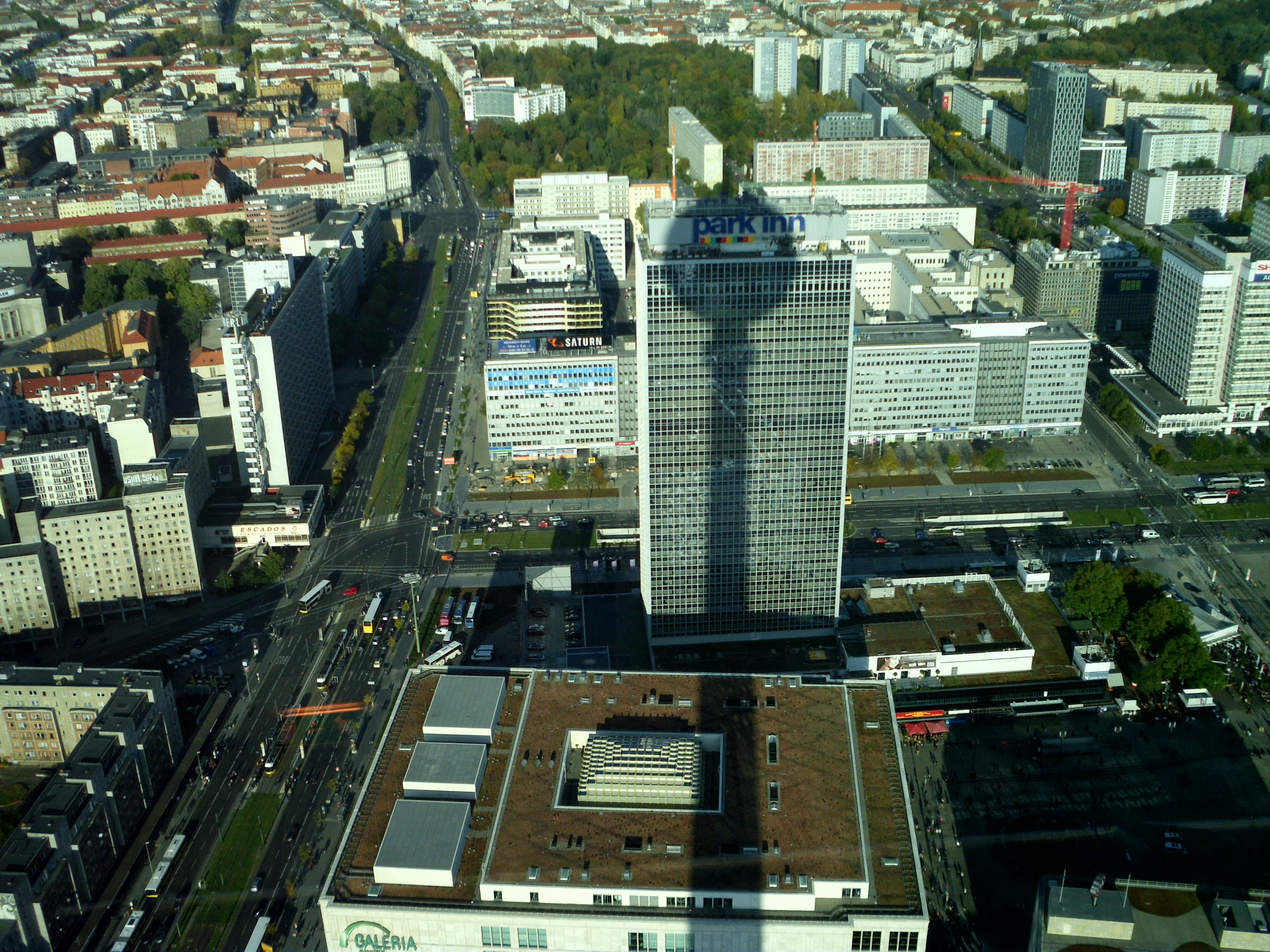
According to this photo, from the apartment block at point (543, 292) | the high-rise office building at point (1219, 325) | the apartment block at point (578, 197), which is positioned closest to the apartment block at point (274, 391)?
the apartment block at point (543, 292)

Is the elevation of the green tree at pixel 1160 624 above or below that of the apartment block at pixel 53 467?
below

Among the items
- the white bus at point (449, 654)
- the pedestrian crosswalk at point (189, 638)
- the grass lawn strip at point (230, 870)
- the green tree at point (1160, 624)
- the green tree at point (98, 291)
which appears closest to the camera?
the grass lawn strip at point (230, 870)

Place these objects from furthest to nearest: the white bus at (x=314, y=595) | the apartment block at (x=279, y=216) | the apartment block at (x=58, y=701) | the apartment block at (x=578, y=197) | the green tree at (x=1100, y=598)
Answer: the apartment block at (x=578, y=197), the apartment block at (x=279, y=216), the white bus at (x=314, y=595), the green tree at (x=1100, y=598), the apartment block at (x=58, y=701)

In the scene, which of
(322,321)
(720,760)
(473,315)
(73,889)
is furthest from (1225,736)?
(473,315)

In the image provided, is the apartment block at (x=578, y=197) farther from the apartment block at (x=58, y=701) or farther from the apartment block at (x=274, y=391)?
the apartment block at (x=58, y=701)

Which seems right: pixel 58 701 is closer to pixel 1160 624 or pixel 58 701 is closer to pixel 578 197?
pixel 1160 624

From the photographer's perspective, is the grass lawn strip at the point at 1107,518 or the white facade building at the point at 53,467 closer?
the white facade building at the point at 53,467
